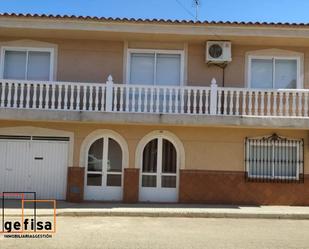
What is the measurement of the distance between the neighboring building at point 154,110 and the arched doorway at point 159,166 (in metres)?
0.03

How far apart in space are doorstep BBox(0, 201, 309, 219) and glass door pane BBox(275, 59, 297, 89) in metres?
4.15

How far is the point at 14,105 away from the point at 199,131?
581 centimetres

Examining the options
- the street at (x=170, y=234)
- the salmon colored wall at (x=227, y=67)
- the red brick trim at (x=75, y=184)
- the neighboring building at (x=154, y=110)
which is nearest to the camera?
the street at (x=170, y=234)

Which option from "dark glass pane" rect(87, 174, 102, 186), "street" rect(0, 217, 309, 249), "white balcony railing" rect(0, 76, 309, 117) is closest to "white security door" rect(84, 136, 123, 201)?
"dark glass pane" rect(87, 174, 102, 186)

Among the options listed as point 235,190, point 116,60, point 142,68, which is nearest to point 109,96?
point 116,60

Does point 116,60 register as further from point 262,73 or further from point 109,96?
point 262,73

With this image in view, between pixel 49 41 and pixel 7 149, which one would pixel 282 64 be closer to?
pixel 49 41

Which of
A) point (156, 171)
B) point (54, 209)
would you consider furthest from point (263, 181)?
point (54, 209)

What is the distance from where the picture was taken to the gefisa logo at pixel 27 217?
27.4 feet

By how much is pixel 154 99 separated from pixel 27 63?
4534 millimetres

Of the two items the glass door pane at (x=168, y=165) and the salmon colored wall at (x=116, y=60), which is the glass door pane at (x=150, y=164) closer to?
the glass door pane at (x=168, y=165)

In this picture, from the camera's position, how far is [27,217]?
9891 mm

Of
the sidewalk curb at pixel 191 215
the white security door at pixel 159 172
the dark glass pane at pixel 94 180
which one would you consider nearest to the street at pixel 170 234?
the sidewalk curb at pixel 191 215

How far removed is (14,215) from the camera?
10000 mm
